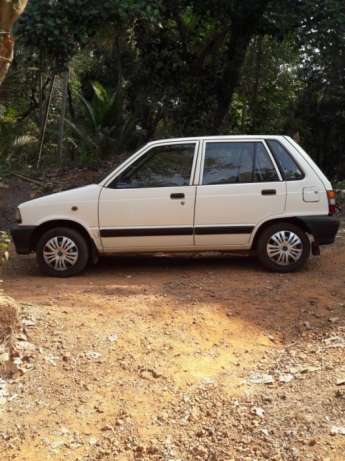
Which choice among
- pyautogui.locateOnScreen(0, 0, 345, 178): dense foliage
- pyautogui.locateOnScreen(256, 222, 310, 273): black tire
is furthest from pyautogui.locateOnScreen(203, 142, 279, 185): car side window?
pyautogui.locateOnScreen(0, 0, 345, 178): dense foliage

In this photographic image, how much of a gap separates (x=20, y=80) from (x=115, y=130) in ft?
9.76

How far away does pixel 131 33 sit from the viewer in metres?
12.7

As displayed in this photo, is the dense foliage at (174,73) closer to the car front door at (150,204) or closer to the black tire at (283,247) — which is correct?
the car front door at (150,204)

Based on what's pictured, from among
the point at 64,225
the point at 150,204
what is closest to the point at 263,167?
the point at 150,204

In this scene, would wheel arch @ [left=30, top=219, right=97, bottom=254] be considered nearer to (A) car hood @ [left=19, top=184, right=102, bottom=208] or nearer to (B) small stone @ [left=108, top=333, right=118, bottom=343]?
(A) car hood @ [left=19, top=184, right=102, bottom=208]

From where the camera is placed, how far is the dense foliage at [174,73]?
34.6 ft

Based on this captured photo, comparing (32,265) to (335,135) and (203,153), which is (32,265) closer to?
(203,153)

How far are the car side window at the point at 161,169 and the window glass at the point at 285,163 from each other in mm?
986

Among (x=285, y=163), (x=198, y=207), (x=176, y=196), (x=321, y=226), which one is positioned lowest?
(x=321, y=226)

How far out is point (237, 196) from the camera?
6.63 meters

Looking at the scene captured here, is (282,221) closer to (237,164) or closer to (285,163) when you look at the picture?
(285,163)

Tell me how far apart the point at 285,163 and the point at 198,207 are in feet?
3.85

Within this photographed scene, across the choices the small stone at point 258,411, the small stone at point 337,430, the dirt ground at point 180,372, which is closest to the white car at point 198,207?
the dirt ground at point 180,372

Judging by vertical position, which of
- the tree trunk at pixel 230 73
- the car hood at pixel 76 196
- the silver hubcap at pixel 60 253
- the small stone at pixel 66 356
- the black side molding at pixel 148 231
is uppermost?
the tree trunk at pixel 230 73
